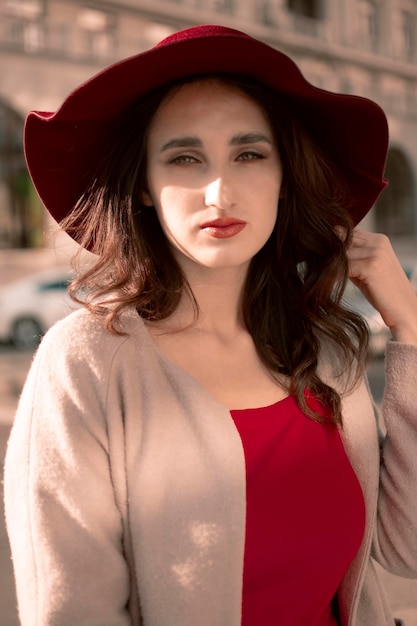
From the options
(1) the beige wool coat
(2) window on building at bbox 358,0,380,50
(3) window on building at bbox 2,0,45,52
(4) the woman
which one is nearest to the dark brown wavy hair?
(4) the woman

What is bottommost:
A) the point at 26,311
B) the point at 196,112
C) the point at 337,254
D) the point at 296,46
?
the point at 26,311

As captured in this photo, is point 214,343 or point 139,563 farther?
point 214,343

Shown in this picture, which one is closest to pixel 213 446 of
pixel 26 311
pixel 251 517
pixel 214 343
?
pixel 251 517

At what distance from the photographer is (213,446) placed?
132cm

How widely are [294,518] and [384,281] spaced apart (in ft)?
2.01

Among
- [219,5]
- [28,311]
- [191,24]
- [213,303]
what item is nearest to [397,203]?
[219,5]

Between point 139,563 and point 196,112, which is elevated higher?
point 196,112

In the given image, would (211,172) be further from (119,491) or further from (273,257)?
(119,491)

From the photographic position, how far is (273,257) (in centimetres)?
177

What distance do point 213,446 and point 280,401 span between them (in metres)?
0.26

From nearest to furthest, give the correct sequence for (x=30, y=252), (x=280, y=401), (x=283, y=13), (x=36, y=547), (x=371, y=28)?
(x=36, y=547) → (x=280, y=401) → (x=30, y=252) → (x=283, y=13) → (x=371, y=28)

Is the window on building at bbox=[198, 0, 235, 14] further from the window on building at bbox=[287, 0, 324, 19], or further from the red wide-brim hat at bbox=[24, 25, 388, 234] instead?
the red wide-brim hat at bbox=[24, 25, 388, 234]

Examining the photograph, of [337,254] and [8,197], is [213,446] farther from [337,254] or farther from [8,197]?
[8,197]

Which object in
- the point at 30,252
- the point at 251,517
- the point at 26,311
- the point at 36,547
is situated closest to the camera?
the point at 36,547
